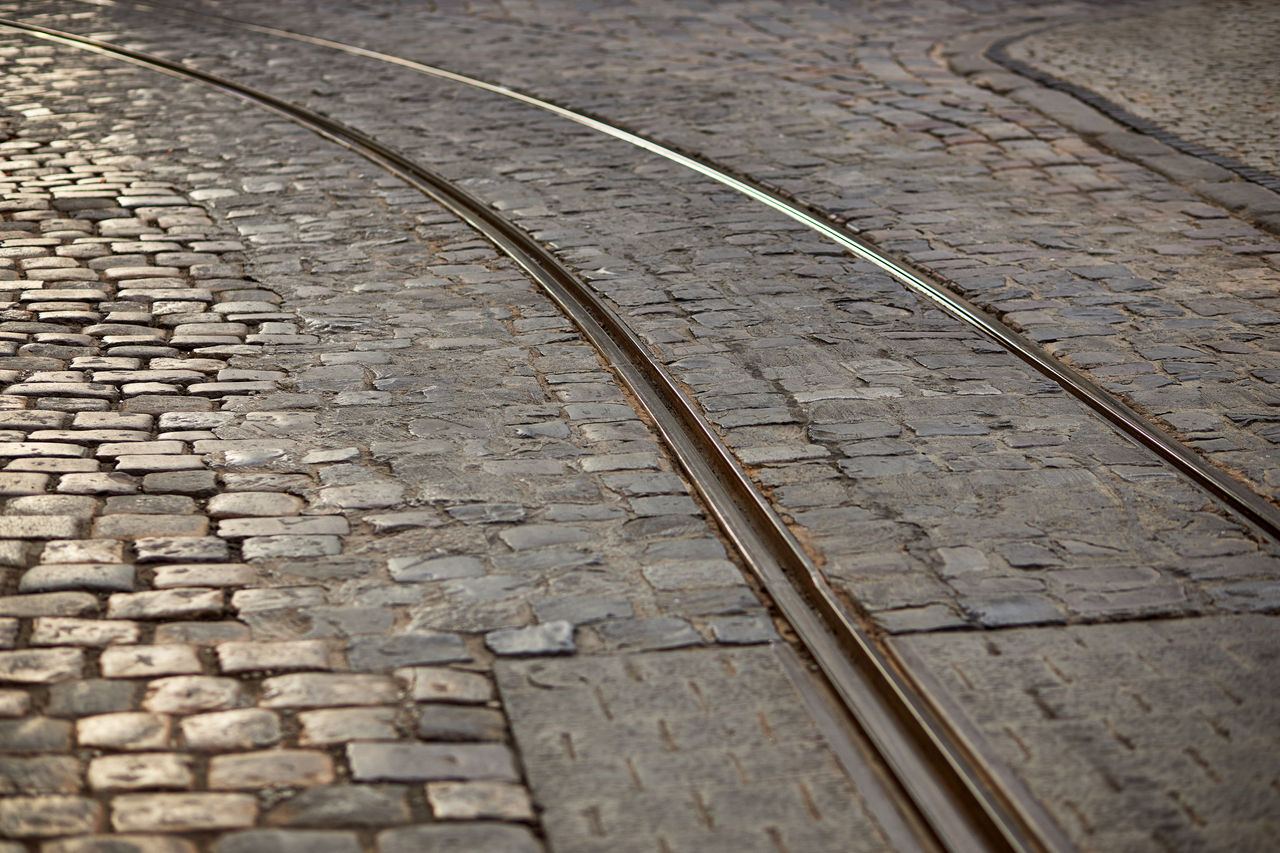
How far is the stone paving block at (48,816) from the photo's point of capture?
253 centimetres

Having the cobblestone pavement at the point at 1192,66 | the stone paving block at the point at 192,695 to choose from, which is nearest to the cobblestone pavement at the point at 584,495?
the stone paving block at the point at 192,695

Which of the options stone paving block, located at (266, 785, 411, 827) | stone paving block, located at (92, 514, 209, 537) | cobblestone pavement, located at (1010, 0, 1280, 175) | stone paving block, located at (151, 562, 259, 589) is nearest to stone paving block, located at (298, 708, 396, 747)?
stone paving block, located at (266, 785, 411, 827)

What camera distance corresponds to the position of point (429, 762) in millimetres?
2832

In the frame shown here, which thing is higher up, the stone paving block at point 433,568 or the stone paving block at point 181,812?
the stone paving block at point 181,812

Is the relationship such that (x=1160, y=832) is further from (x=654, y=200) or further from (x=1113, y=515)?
(x=654, y=200)

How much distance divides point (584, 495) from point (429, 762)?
141 cm

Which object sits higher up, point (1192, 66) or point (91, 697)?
point (1192, 66)

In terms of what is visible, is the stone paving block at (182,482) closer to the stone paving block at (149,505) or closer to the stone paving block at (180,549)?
the stone paving block at (149,505)

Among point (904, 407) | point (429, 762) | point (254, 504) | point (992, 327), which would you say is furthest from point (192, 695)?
point (992, 327)

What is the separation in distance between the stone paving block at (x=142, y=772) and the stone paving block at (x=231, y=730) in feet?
0.22

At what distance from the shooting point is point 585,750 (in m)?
2.89

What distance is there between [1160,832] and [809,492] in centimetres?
173

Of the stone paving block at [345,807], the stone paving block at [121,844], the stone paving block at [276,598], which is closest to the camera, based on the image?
the stone paving block at [121,844]

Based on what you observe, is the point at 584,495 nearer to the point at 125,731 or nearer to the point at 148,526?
the point at 148,526
